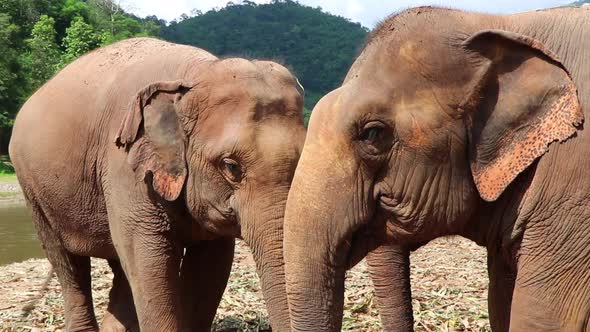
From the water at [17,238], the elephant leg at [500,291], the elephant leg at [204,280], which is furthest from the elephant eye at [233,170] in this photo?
the water at [17,238]

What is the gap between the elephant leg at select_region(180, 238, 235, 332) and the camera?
16.8 feet

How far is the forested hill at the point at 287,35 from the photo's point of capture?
217 ft

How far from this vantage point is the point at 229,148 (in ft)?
13.8

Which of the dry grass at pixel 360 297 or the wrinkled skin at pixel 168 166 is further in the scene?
the dry grass at pixel 360 297

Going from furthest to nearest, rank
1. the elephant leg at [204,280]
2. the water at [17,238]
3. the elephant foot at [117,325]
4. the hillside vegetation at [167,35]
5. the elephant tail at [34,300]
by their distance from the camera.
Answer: the hillside vegetation at [167,35]
the water at [17,238]
the elephant tail at [34,300]
the elephant foot at [117,325]
the elephant leg at [204,280]

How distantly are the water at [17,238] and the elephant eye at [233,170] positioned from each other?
28.3ft

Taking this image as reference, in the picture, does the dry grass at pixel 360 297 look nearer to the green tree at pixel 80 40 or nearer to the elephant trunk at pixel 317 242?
the elephant trunk at pixel 317 242

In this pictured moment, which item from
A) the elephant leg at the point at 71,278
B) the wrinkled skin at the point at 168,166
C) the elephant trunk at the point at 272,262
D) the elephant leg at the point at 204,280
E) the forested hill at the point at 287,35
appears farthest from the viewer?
the forested hill at the point at 287,35

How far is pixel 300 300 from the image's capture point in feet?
9.68

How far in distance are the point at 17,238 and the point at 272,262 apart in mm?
12291

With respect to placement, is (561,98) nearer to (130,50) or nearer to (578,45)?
(578,45)

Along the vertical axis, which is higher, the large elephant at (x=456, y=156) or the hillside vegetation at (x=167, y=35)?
the large elephant at (x=456, y=156)

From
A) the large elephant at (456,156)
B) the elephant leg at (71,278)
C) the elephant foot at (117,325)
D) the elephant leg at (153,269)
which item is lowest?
the elephant foot at (117,325)

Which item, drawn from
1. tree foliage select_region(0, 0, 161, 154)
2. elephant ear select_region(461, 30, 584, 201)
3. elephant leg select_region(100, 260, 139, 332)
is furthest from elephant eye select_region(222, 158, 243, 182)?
tree foliage select_region(0, 0, 161, 154)
